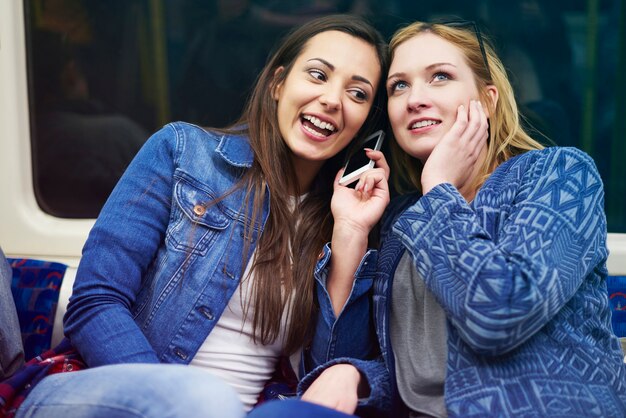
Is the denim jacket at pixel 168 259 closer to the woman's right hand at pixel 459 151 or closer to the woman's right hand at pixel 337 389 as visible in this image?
the woman's right hand at pixel 337 389

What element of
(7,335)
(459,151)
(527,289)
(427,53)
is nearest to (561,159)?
(459,151)

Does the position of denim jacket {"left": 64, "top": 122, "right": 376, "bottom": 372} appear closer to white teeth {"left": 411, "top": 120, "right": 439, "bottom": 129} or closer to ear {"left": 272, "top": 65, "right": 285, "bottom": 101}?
ear {"left": 272, "top": 65, "right": 285, "bottom": 101}

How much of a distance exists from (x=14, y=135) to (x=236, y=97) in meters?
0.81

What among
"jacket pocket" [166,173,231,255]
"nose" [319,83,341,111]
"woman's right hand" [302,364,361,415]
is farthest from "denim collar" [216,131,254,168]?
"woman's right hand" [302,364,361,415]

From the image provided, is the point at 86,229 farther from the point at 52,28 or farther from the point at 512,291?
the point at 512,291

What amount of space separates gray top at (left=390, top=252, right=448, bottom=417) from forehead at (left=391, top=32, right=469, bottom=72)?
0.54 metres

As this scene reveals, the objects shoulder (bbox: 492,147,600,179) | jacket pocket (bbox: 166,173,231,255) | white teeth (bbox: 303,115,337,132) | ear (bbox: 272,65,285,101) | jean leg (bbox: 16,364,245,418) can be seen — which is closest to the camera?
jean leg (bbox: 16,364,245,418)

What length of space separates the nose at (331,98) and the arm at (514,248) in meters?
0.44

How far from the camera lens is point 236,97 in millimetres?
2287

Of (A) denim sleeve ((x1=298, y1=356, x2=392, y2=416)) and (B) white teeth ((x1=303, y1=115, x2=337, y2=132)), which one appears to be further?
(B) white teeth ((x1=303, y1=115, x2=337, y2=132))

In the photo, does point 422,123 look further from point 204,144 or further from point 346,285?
→ point 204,144

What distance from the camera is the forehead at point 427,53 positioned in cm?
184

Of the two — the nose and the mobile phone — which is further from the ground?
the nose

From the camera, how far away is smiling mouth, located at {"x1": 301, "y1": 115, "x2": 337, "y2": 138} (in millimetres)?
1870
